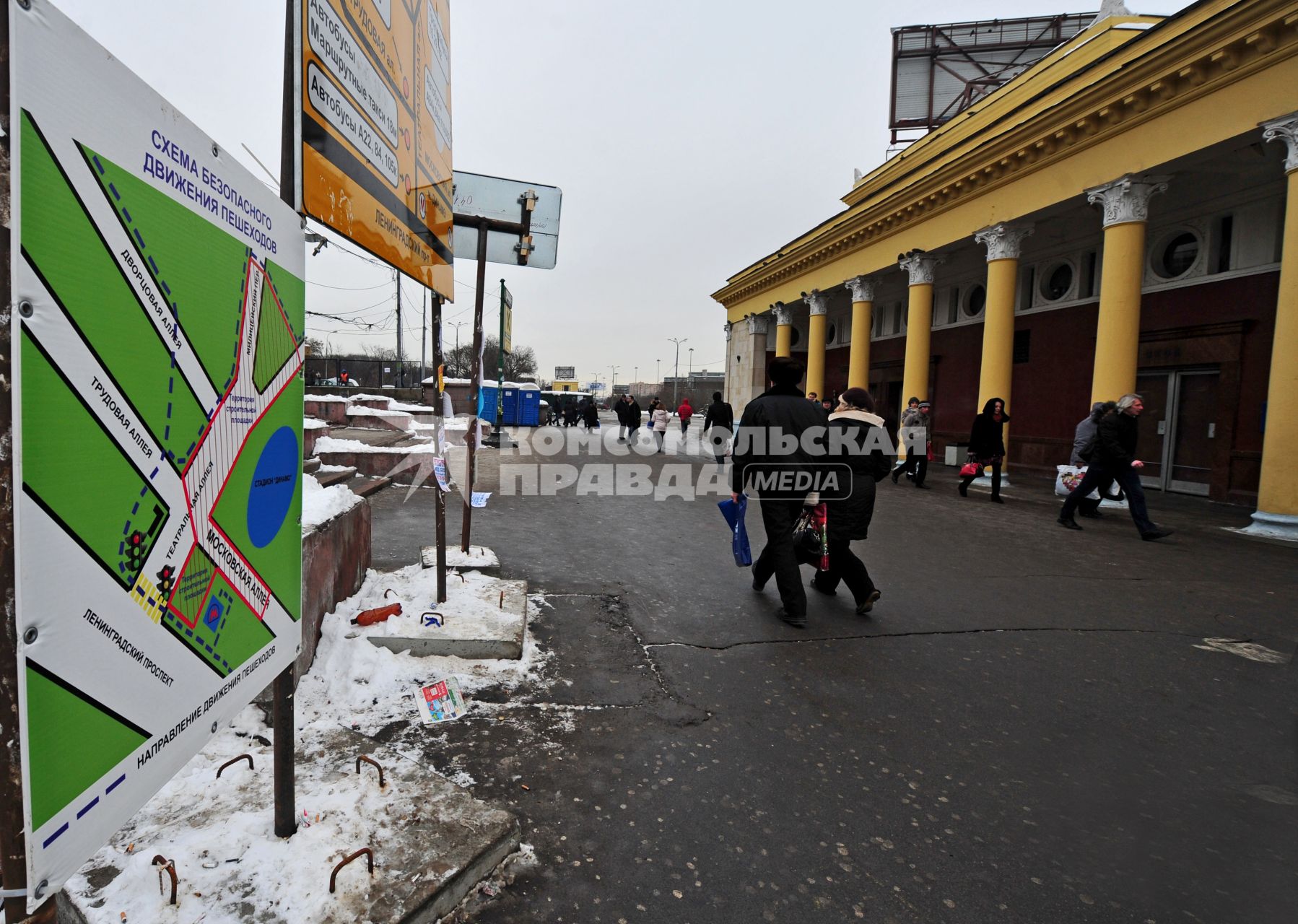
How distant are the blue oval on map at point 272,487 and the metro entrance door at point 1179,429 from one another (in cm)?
1519

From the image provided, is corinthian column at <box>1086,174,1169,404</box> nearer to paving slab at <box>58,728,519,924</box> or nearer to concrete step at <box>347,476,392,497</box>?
concrete step at <box>347,476,392,497</box>

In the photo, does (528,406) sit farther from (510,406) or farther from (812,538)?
(812,538)

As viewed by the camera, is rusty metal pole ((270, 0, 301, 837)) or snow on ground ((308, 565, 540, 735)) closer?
rusty metal pole ((270, 0, 301, 837))

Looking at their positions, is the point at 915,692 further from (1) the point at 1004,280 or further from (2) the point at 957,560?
(1) the point at 1004,280

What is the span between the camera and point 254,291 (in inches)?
64.7

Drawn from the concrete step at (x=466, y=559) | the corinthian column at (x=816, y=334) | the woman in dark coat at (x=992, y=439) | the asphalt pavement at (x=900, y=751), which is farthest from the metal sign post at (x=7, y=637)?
the corinthian column at (x=816, y=334)

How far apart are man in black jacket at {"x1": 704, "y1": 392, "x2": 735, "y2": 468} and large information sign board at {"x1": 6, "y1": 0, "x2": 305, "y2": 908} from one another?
48.3ft

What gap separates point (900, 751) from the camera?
2980 mm

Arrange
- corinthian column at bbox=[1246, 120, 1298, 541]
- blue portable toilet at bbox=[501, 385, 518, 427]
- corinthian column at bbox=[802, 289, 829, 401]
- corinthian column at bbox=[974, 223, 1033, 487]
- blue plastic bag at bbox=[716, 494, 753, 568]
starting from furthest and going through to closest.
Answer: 1. blue portable toilet at bbox=[501, 385, 518, 427]
2. corinthian column at bbox=[802, 289, 829, 401]
3. corinthian column at bbox=[974, 223, 1033, 487]
4. corinthian column at bbox=[1246, 120, 1298, 541]
5. blue plastic bag at bbox=[716, 494, 753, 568]

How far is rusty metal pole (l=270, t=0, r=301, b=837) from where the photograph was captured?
6.30ft

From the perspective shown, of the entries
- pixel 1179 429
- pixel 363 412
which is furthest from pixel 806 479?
pixel 1179 429

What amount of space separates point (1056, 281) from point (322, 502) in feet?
59.4

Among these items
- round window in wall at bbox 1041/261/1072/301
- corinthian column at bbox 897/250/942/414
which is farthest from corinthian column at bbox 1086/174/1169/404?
corinthian column at bbox 897/250/942/414

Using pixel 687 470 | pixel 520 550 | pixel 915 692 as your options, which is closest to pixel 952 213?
pixel 687 470
